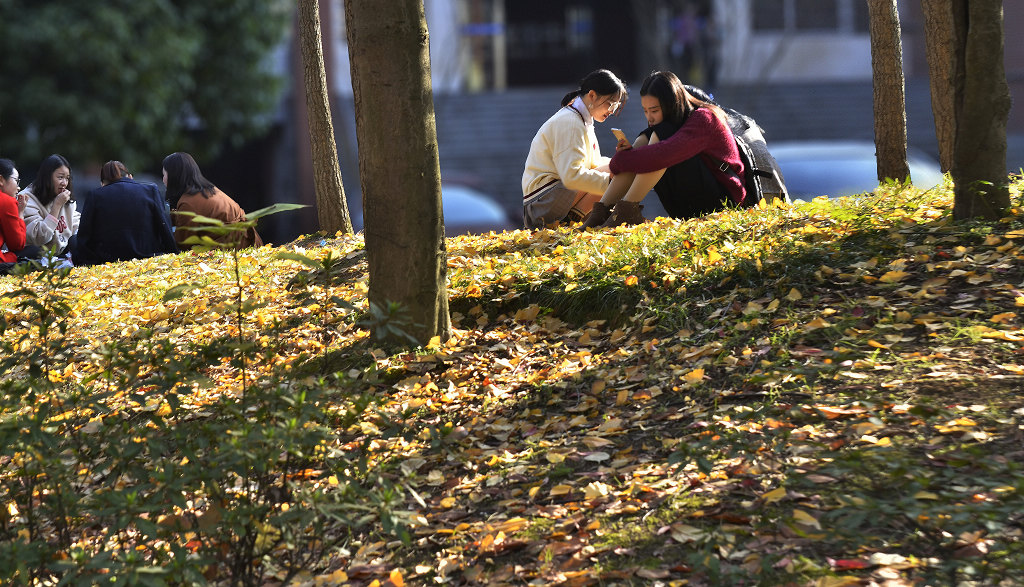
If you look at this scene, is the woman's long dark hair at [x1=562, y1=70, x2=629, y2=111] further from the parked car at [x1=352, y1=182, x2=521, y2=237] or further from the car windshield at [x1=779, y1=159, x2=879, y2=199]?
the parked car at [x1=352, y1=182, x2=521, y2=237]

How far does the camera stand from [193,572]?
113 inches

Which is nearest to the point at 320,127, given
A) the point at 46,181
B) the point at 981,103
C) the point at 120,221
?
the point at 120,221

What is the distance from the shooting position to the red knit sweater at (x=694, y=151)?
6.53 m

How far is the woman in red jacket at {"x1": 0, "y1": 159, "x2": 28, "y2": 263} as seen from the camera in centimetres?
882

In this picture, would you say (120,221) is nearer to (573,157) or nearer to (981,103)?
(573,157)

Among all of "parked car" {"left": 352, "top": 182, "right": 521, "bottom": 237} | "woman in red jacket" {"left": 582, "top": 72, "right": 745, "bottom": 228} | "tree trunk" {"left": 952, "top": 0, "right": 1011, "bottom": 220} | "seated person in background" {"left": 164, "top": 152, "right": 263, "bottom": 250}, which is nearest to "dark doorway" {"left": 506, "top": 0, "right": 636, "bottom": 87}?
"parked car" {"left": 352, "top": 182, "right": 521, "bottom": 237}

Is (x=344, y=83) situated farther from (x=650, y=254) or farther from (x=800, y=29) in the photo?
(x=650, y=254)

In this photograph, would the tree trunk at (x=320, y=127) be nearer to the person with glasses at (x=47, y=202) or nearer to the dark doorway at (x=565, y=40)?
the person with glasses at (x=47, y=202)

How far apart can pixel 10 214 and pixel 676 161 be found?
18.0 feet

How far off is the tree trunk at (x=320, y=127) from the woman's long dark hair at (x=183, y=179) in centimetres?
84

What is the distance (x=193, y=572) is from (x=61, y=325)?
3.38 feet

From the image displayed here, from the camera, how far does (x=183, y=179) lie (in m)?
8.54

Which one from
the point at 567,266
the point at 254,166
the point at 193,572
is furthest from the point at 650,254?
the point at 254,166

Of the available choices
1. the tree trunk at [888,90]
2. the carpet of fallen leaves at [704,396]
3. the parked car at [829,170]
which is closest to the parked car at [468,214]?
the parked car at [829,170]
